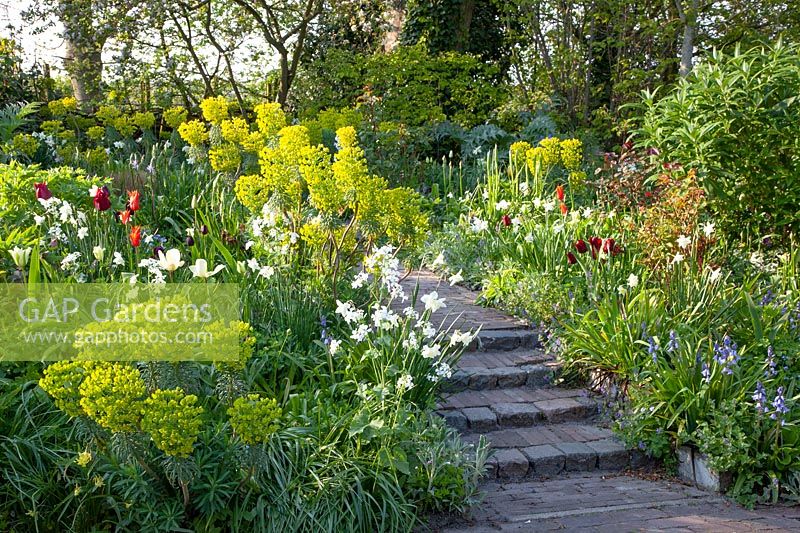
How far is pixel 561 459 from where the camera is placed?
438 centimetres

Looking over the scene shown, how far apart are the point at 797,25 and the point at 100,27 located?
1064 centimetres

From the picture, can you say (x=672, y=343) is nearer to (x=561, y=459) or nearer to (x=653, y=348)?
(x=653, y=348)

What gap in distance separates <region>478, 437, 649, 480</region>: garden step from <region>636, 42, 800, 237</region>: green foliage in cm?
271

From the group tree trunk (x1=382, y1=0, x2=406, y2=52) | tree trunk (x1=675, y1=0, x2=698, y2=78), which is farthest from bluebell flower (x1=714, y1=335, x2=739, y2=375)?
tree trunk (x1=382, y1=0, x2=406, y2=52)

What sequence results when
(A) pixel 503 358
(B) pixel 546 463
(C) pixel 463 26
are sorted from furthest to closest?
(C) pixel 463 26
(A) pixel 503 358
(B) pixel 546 463

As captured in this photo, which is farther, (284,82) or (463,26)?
(284,82)

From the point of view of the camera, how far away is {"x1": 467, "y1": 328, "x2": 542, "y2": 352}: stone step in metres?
5.53

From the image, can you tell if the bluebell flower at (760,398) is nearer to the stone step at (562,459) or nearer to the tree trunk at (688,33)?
the stone step at (562,459)

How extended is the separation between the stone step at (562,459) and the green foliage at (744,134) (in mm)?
2707

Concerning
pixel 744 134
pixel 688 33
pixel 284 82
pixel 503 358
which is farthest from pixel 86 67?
pixel 744 134

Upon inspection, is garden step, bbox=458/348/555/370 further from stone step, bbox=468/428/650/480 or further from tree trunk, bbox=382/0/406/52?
tree trunk, bbox=382/0/406/52

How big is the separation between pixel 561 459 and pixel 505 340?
1356 mm

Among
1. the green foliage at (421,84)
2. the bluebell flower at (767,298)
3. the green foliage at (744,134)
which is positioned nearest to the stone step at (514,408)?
the bluebell flower at (767,298)

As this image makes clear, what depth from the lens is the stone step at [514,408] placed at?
4.64m
